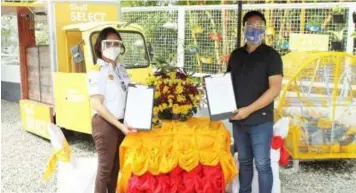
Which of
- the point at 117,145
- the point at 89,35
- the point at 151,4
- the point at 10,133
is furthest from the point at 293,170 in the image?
the point at 151,4

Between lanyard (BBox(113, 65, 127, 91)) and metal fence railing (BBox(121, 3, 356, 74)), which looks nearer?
lanyard (BBox(113, 65, 127, 91))

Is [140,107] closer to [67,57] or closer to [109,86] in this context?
[109,86]

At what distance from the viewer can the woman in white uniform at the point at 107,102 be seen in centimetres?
250

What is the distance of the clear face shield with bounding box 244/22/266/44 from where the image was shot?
2557 mm

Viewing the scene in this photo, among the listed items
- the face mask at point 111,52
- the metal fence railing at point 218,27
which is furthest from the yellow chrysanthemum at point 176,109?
the metal fence railing at point 218,27

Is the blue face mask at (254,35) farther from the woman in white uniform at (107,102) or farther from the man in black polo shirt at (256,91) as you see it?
the woman in white uniform at (107,102)

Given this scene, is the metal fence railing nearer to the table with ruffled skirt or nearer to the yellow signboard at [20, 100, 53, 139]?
the yellow signboard at [20, 100, 53, 139]

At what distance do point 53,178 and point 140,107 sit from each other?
189 cm

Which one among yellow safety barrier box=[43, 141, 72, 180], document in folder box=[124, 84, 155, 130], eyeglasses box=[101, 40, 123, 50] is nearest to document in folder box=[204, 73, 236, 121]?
document in folder box=[124, 84, 155, 130]

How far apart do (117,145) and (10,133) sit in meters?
3.74

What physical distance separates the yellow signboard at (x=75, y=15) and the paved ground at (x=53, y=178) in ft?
3.44

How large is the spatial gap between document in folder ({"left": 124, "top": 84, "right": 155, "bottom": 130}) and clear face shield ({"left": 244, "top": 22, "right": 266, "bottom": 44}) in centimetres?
70

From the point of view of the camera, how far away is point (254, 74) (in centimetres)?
256

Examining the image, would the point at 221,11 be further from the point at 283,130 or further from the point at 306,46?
the point at 283,130
